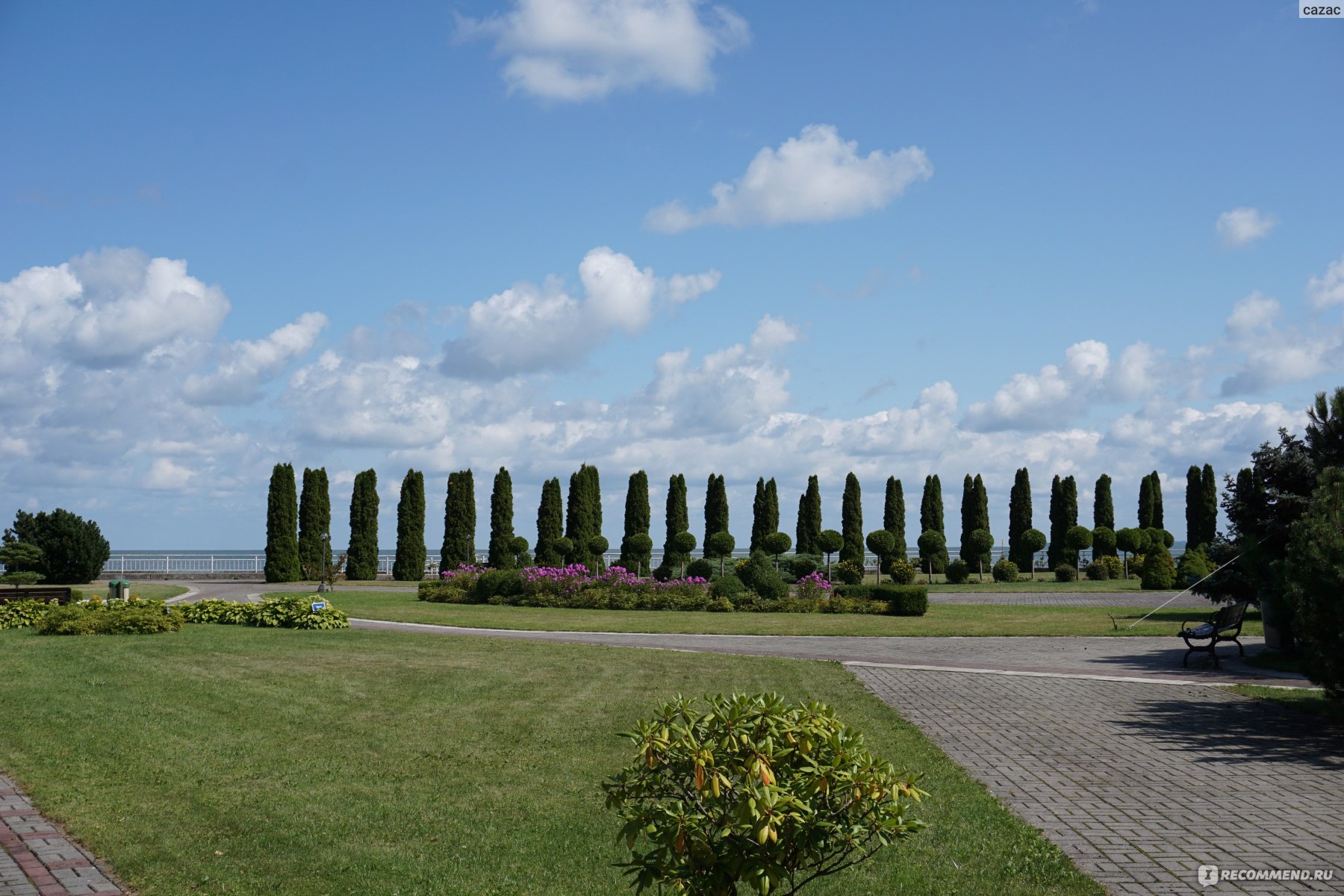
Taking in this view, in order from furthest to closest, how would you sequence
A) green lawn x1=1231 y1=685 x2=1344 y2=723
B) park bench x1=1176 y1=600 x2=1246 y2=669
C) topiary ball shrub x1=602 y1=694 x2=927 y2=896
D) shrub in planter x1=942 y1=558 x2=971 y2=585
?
shrub in planter x1=942 y1=558 x2=971 y2=585 < park bench x1=1176 y1=600 x2=1246 y2=669 < green lawn x1=1231 y1=685 x2=1344 y2=723 < topiary ball shrub x1=602 y1=694 x2=927 y2=896

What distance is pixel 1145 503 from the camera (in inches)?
2140

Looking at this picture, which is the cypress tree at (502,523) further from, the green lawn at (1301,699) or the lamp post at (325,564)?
the green lawn at (1301,699)

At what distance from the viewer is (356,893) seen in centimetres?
552

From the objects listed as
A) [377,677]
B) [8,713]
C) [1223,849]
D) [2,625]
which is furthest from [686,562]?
[1223,849]

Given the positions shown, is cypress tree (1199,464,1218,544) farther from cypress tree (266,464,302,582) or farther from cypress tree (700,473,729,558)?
cypress tree (266,464,302,582)

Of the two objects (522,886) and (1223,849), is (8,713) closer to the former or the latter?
(522,886)

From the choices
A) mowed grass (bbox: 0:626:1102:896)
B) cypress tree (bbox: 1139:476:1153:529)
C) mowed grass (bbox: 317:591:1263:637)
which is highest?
cypress tree (bbox: 1139:476:1153:529)

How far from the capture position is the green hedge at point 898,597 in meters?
26.6

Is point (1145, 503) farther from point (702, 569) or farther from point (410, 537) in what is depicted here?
point (410, 537)

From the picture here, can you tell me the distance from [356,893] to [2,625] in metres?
17.4

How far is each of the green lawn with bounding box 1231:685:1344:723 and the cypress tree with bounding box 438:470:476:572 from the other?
3973 cm

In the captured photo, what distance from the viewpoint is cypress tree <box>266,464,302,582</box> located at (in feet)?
146

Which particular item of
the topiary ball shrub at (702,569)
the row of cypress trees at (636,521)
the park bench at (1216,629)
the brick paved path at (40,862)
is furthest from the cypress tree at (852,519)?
the brick paved path at (40,862)

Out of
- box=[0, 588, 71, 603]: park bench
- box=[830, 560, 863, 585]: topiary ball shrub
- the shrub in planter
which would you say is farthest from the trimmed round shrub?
box=[0, 588, 71, 603]: park bench
